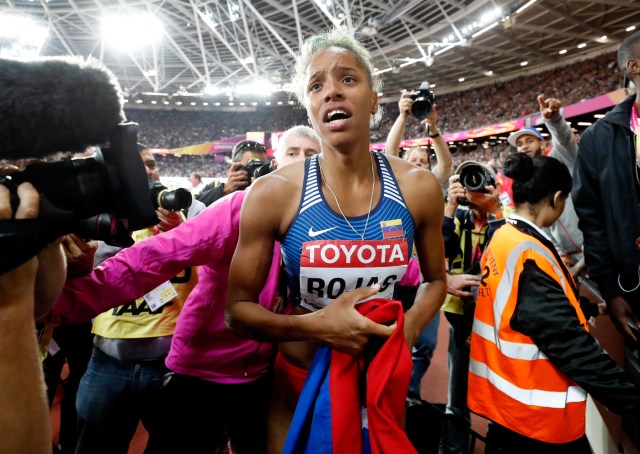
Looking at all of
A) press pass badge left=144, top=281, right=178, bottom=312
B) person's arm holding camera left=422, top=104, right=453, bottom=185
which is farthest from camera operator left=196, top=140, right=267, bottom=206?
person's arm holding camera left=422, top=104, right=453, bottom=185

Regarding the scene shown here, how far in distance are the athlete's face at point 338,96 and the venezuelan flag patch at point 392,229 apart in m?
0.33

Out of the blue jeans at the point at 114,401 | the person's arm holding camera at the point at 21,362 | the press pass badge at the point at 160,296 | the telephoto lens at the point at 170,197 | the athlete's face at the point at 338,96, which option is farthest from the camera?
the press pass badge at the point at 160,296

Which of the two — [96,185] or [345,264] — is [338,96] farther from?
[96,185]

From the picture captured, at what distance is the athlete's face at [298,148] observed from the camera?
6.60 ft

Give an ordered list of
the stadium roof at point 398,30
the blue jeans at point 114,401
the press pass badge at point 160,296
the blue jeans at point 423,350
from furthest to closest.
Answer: the stadium roof at point 398,30 < the blue jeans at point 423,350 < the press pass badge at point 160,296 < the blue jeans at point 114,401

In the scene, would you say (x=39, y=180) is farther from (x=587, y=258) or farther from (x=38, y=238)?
(x=587, y=258)

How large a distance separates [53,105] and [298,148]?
1466 mm

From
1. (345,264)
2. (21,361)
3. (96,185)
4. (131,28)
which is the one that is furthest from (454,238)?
(131,28)

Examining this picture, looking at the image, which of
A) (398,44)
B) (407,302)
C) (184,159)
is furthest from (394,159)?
(184,159)

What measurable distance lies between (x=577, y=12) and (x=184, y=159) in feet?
104

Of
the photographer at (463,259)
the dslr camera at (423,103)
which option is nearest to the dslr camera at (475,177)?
the photographer at (463,259)

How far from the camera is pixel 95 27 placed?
71.3 ft

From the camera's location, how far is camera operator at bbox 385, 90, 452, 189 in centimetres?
260

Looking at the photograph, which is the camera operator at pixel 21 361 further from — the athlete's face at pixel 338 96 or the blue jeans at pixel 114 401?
the blue jeans at pixel 114 401
